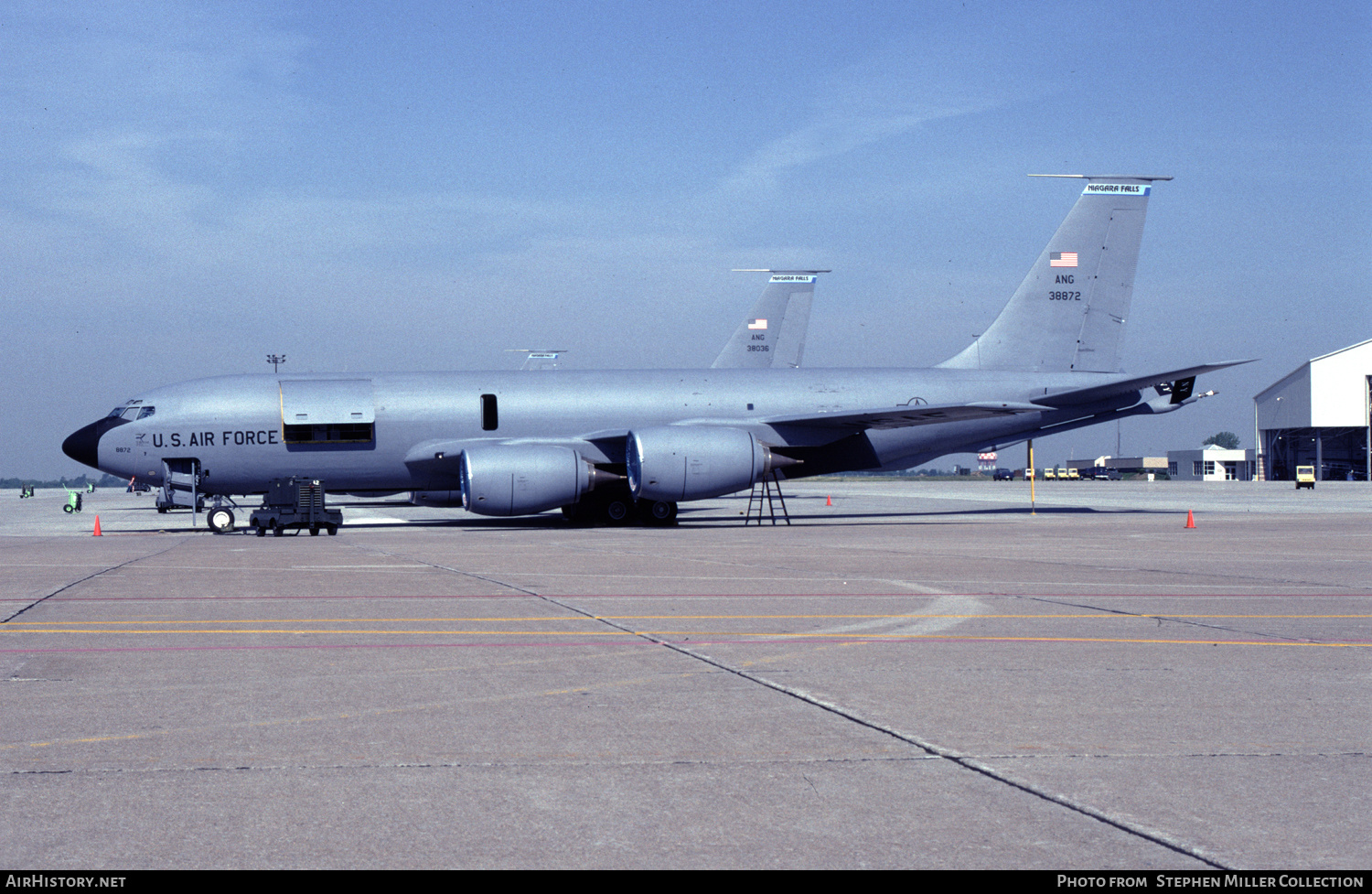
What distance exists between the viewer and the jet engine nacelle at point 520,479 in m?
28.9

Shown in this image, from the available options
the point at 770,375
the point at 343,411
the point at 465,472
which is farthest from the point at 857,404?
the point at 343,411

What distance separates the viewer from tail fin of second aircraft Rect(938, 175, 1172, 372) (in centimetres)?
3572

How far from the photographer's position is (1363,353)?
338 ft

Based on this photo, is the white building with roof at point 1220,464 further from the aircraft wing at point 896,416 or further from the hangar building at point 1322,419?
the aircraft wing at point 896,416

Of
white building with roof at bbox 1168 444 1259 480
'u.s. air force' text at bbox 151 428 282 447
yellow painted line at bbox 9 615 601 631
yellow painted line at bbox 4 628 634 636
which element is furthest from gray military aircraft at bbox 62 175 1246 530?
white building with roof at bbox 1168 444 1259 480

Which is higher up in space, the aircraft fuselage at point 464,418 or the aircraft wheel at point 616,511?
the aircraft fuselage at point 464,418

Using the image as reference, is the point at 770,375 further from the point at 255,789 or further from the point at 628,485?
the point at 255,789

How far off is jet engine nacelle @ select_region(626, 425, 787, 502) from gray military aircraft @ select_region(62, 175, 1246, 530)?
0.04m

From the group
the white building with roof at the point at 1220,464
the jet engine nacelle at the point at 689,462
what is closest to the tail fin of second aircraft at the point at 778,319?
the jet engine nacelle at the point at 689,462

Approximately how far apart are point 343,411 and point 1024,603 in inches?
865

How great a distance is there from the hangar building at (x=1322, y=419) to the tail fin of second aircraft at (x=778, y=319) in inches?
2498

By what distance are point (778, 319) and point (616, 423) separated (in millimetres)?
25053

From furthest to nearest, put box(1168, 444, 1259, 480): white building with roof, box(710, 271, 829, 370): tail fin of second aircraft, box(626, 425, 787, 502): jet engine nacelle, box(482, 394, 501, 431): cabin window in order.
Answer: box(1168, 444, 1259, 480): white building with roof
box(710, 271, 829, 370): tail fin of second aircraft
box(482, 394, 501, 431): cabin window
box(626, 425, 787, 502): jet engine nacelle

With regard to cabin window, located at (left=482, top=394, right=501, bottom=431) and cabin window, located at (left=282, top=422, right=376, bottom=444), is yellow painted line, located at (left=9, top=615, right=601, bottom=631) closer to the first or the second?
cabin window, located at (left=282, top=422, right=376, bottom=444)
